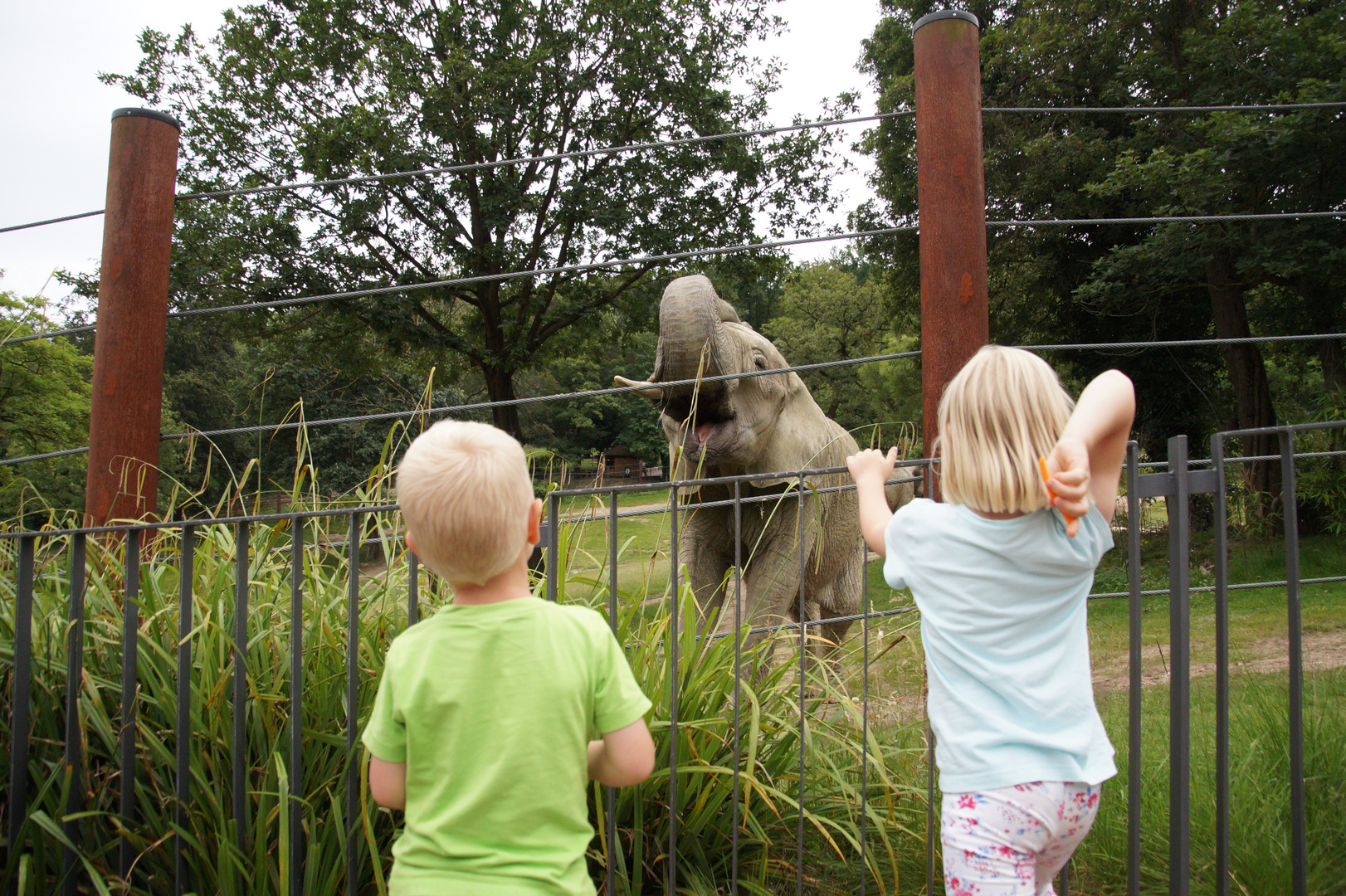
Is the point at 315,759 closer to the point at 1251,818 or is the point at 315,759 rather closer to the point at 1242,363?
the point at 1251,818

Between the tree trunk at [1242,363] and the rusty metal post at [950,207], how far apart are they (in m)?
11.2

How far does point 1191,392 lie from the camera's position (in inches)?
576

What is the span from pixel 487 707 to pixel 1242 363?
548 inches

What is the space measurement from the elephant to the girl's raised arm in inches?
51.9

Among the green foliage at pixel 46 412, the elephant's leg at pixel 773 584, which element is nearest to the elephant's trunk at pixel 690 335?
the elephant's leg at pixel 773 584

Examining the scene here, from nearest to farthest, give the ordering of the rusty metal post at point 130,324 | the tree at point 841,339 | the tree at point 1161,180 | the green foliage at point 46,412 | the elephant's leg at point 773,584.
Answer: the rusty metal post at point 130,324 → the elephant's leg at point 773,584 → the tree at point 1161,180 → the green foliage at point 46,412 → the tree at point 841,339

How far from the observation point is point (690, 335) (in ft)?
9.65

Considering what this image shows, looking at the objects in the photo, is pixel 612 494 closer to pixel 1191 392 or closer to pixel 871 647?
pixel 871 647

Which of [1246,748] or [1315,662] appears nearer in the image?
[1246,748]

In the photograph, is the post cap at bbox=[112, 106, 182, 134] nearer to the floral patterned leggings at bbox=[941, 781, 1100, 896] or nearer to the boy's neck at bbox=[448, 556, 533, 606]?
the boy's neck at bbox=[448, 556, 533, 606]

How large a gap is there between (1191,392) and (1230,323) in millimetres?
2782

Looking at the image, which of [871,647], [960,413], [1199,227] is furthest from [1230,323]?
[960,413]

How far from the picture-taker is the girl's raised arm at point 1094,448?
1.34 meters

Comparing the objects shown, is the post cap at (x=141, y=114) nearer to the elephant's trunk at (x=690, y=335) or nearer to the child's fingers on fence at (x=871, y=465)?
the elephant's trunk at (x=690, y=335)
